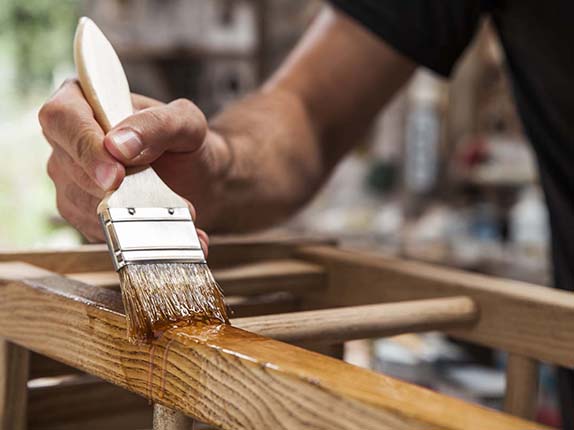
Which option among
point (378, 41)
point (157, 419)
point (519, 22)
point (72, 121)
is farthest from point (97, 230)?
point (519, 22)

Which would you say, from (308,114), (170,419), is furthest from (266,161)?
(170,419)

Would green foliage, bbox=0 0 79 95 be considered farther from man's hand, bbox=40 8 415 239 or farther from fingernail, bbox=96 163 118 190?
fingernail, bbox=96 163 118 190

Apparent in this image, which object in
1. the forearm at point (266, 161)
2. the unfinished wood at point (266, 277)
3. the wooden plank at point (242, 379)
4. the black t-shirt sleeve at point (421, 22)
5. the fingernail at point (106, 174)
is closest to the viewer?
the wooden plank at point (242, 379)

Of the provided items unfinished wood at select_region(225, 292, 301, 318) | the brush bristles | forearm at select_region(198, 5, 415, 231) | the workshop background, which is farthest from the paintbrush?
the workshop background

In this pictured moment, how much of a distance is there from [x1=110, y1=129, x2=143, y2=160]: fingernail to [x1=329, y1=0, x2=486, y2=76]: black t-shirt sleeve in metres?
0.70

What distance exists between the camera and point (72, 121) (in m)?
0.71

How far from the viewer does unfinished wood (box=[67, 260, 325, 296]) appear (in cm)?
95

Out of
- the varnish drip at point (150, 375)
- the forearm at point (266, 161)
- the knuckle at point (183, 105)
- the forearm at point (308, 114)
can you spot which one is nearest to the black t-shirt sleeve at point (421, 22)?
the forearm at point (308, 114)

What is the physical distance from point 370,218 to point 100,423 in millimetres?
2759

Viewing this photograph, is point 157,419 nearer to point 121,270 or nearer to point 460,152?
point 121,270

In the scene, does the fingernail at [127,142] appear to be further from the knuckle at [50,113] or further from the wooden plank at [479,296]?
the wooden plank at [479,296]

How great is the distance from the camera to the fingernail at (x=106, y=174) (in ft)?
2.16

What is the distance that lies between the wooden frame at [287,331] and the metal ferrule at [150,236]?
0.16ft

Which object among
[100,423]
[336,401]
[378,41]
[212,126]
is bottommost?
[100,423]
